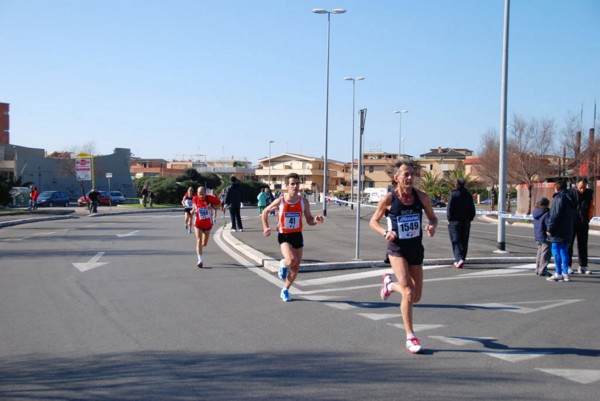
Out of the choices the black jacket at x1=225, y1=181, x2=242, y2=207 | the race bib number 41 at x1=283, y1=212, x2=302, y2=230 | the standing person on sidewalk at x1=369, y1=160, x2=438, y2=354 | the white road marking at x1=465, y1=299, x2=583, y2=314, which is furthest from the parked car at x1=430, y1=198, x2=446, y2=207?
the standing person on sidewalk at x1=369, y1=160, x2=438, y2=354

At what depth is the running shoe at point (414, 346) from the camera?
616cm

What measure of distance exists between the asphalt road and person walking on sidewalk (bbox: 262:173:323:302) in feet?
1.43

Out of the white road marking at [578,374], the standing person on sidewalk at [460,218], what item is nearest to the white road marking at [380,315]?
the white road marking at [578,374]

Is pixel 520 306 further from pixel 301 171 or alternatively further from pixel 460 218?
pixel 301 171

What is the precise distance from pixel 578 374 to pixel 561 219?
5710 mm

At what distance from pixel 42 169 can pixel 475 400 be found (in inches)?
2585

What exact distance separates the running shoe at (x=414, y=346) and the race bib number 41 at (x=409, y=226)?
3.49 feet

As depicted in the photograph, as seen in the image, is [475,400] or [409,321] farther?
[409,321]

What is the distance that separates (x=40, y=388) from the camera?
5.07 meters

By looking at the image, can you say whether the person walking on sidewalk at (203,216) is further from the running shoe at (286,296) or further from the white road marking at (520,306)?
the white road marking at (520,306)

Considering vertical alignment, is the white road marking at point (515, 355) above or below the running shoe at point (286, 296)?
below

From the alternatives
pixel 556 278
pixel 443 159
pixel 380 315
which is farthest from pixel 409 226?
pixel 443 159

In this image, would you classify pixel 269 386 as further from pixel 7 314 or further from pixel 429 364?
pixel 7 314

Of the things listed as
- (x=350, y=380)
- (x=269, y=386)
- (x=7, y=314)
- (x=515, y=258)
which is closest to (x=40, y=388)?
(x=269, y=386)
